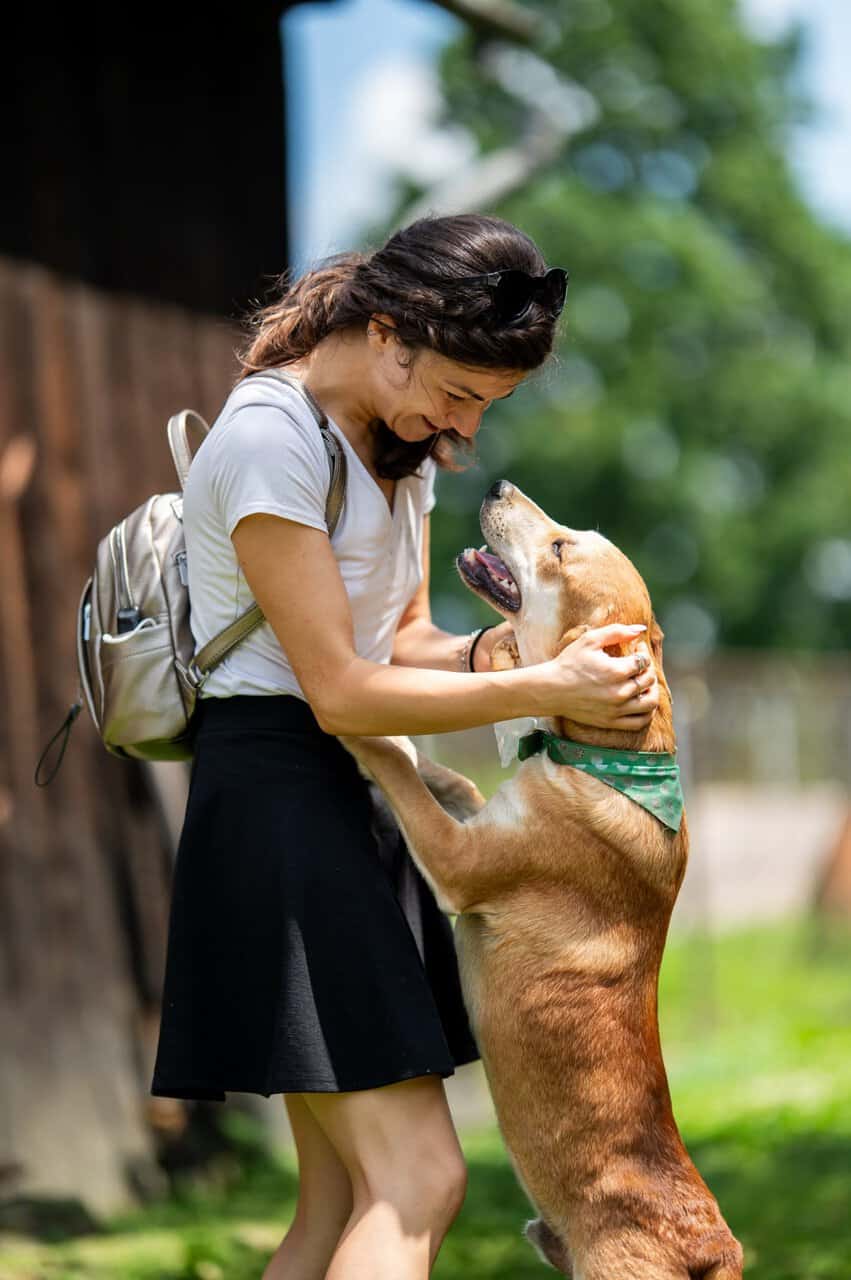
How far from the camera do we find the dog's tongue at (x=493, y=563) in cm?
345

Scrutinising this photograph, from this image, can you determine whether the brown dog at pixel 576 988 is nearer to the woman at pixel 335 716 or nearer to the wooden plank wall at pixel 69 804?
the woman at pixel 335 716

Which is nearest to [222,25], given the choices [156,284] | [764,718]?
[156,284]

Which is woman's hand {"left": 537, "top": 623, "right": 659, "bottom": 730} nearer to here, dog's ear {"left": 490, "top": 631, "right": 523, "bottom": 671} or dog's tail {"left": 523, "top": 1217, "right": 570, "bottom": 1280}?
dog's ear {"left": 490, "top": 631, "right": 523, "bottom": 671}

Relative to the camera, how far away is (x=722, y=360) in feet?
101

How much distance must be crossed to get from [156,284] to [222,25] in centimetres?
109

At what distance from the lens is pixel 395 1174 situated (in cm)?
270

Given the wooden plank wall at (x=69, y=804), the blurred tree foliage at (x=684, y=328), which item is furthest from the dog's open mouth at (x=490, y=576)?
the blurred tree foliage at (x=684, y=328)

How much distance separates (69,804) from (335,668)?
9.87ft

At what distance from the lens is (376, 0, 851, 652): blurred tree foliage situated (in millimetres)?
28859

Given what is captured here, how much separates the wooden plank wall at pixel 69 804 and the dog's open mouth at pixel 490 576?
91.1 inches

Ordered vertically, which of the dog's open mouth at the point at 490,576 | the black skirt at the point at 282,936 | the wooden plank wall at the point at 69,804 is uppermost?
the dog's open mouth at the point at 490,576

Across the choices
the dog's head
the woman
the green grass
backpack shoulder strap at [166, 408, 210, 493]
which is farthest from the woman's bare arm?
the green grass

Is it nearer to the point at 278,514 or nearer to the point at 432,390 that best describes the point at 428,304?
the point at 432,390

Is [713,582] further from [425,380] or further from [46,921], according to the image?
[425,380]
